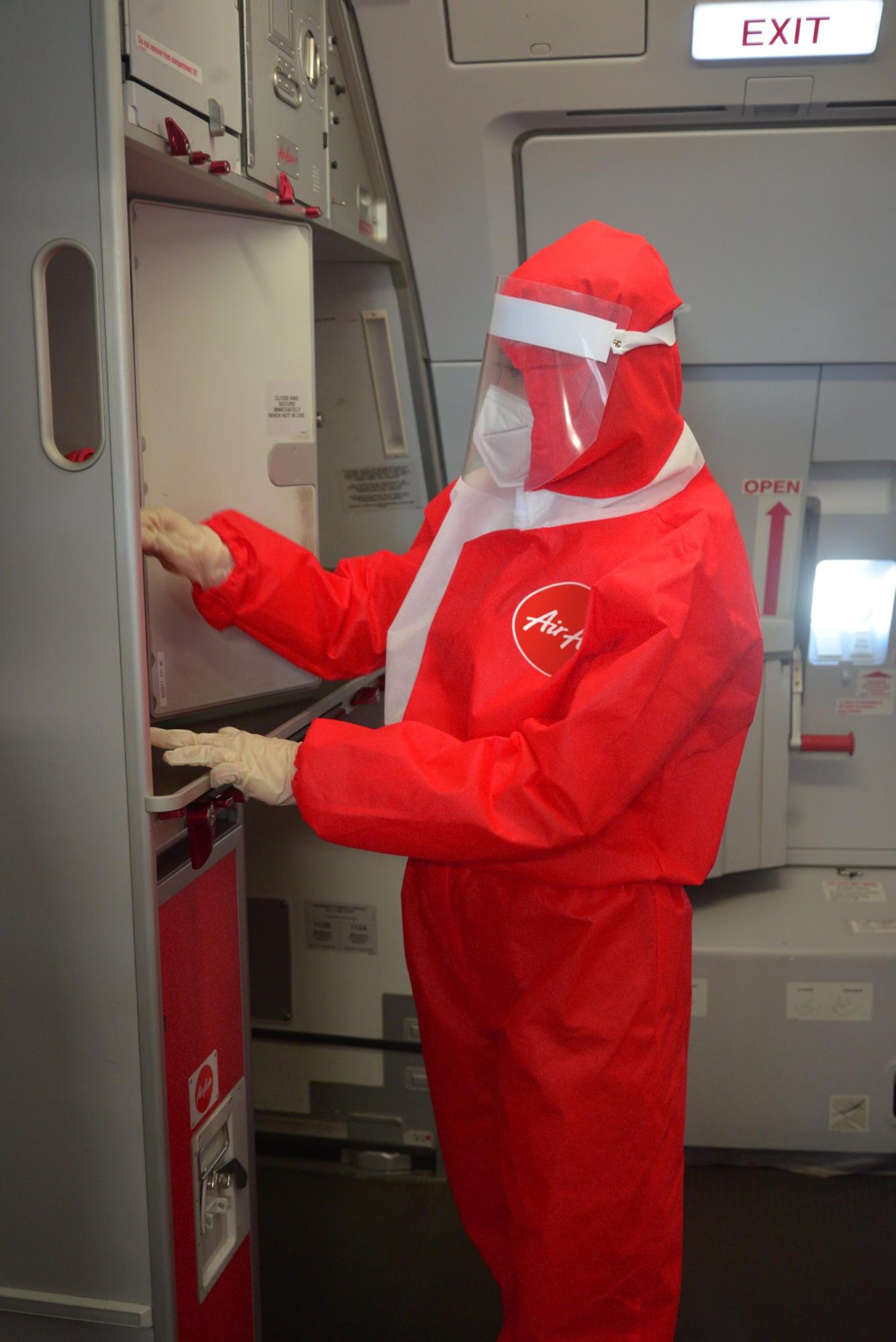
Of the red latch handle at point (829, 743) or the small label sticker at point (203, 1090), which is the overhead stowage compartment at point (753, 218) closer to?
the red latch handle at point (829, 743)

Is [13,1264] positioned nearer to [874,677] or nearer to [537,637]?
[537,637]

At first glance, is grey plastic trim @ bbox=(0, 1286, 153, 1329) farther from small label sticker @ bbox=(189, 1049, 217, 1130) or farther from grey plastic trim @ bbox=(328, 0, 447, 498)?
grey plastic trim @ bbox=(328, 0, 447, 498)

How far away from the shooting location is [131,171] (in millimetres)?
1519

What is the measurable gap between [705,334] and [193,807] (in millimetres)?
1552

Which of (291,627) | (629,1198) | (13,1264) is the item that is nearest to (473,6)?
(291,627)

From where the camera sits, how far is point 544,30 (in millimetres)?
1990

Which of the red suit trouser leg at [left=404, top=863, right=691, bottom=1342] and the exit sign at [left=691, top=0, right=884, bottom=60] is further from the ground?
the exit sign at [left=691, top=0, right=884, bottom=60]

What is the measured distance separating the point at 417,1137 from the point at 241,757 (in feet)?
4.76

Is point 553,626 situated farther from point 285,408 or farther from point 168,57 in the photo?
point 168,57

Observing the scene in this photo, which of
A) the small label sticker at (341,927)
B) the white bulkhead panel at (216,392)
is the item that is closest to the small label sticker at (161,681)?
the white bulkhead panel at (216,392)

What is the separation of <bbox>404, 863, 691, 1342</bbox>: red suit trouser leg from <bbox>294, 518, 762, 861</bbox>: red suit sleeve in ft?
0.65

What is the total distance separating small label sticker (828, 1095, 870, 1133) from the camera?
2.64 m

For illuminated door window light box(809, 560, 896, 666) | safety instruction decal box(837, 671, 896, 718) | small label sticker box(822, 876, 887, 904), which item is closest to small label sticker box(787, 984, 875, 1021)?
small label sticker box(822, 876, 887, 904)

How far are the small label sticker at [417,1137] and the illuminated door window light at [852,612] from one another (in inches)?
57.6
